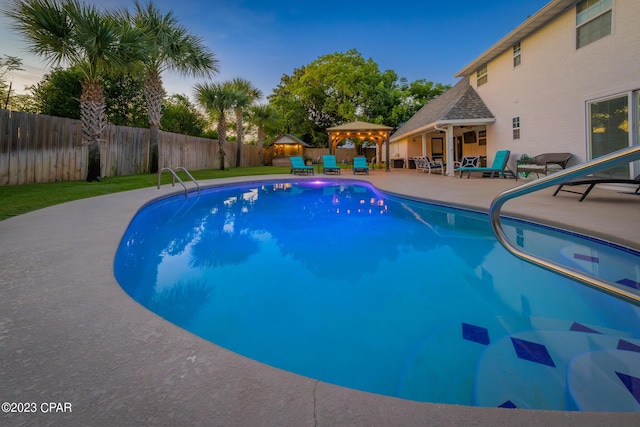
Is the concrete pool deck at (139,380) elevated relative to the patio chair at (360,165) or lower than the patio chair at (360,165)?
lower

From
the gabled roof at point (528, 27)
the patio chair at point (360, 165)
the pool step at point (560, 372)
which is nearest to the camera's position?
the pool step at point (560, 372)

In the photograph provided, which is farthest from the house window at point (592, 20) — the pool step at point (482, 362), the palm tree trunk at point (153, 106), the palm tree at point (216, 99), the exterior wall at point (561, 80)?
the palm tree at point (216, 99)

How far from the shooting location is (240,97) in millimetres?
21312

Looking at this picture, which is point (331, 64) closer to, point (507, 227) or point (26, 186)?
point (26, 186)

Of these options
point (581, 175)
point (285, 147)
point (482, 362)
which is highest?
point (285, 147)

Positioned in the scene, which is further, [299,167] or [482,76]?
[299,167]

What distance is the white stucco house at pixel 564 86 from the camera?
7809mm


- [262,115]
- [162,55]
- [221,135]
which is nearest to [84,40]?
[162,55]

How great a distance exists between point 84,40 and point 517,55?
1469 centimetres

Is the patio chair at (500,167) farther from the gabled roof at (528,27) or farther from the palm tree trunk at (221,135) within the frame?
the palm tree trunk at (221,135)

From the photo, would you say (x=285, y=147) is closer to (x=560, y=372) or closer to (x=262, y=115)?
(x=262, y=115)

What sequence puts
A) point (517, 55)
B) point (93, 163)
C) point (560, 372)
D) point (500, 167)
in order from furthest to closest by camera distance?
1. point (500, 167)
2. point (517, 55)
3. point (93, 163)
4. point (560, 372)

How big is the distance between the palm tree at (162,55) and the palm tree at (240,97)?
5354mm

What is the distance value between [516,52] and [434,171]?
646 cm
